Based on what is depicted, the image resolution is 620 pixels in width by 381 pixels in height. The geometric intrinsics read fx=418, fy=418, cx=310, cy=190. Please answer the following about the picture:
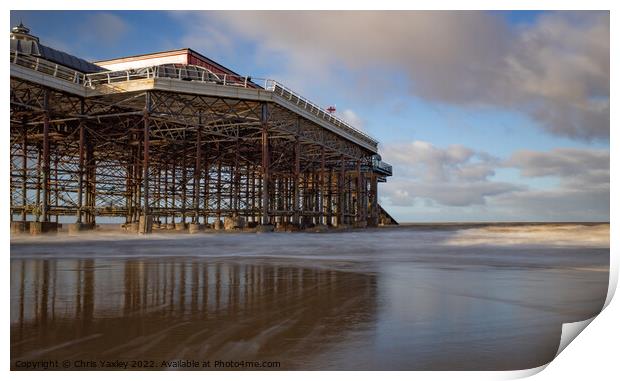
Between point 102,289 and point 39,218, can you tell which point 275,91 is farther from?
point 102,289

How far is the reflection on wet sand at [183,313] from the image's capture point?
4578mm

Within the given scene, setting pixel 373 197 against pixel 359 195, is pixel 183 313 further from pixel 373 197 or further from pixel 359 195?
pixel 373 197

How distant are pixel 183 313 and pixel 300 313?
5.43 ft

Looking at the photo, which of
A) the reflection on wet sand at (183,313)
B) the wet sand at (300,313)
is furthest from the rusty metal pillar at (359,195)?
the reflection on wet sand at (183,313)

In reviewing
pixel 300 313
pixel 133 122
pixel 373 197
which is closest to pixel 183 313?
pixel 300 313

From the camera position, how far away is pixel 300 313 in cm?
604

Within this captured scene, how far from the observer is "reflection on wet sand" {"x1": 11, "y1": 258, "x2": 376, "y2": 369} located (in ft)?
15.0

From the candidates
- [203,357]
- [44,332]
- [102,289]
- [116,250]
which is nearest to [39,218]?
[116,250]

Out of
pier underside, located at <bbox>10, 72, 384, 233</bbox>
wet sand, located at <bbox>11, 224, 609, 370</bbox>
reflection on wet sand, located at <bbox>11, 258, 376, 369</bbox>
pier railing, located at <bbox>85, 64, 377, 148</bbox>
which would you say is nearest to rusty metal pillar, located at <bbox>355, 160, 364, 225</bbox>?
pier underside, located at <bbox>10, 72, 384, 233</bbox>

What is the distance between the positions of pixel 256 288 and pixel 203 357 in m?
3.54

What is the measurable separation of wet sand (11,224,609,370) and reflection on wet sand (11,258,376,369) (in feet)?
0.07

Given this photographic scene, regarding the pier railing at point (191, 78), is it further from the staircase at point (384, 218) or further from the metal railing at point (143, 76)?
the staircase at point (384, 218)

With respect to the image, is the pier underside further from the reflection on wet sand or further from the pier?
the reflection on wet sand
